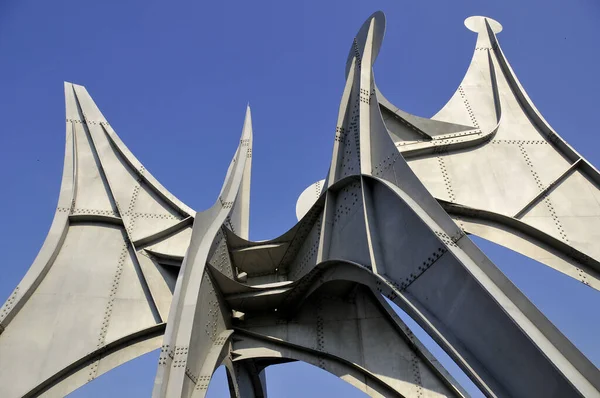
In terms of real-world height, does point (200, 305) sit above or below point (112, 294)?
below

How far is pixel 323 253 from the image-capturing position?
10945mm

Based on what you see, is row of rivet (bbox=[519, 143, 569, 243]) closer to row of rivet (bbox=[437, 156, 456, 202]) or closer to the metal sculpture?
the metal sculpture

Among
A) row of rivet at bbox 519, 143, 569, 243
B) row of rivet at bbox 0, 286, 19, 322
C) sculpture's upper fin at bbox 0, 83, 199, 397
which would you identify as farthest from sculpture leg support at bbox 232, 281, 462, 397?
row of rivet at bbox 0, 286, 19, 322

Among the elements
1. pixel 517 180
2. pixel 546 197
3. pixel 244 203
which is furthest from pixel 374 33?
pixel 244 203

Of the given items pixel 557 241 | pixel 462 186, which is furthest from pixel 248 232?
pixel 557 241

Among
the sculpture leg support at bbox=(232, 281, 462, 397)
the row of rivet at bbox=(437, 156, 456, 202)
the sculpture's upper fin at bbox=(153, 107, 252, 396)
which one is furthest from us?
the row of rivet at bbox=(437, 156, 456, 202)

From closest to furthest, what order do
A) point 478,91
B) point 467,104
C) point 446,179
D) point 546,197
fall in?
point 446,179
point 546,197
point 467,104
point 478,91

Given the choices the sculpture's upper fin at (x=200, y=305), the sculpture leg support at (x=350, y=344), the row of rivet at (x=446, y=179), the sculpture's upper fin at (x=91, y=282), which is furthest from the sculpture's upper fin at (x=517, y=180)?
the sculpture's upper fin at (x=91, y=282)

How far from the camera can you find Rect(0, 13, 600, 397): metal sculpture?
366 inches

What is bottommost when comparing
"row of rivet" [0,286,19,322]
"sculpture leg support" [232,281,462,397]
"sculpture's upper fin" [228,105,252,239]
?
"sculpture leg support" [232,281,462,397]

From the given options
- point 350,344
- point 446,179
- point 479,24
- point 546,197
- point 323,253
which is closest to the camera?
point 323,253

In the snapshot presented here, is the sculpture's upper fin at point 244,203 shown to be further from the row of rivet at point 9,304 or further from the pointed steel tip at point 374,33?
the row of rivet at point 9,304

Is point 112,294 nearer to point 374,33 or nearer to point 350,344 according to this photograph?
point 350,344

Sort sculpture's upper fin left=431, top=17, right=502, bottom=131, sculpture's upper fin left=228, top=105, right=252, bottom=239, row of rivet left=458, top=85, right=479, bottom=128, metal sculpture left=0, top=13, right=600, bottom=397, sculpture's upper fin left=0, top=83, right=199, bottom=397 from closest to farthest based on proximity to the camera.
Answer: metal sculpture left=0, top=13, right=600, bottom=397 → sculpture's upper fin left=0, top=83, right=199, bottom=397 → sculpture's upper fin left=228, top=105, right=252, bottom=239 → row of rivet left=458, top=85, right=479, bottom=128 → sculpture's upper fin left=431, top=17, right=502, bottom=131
